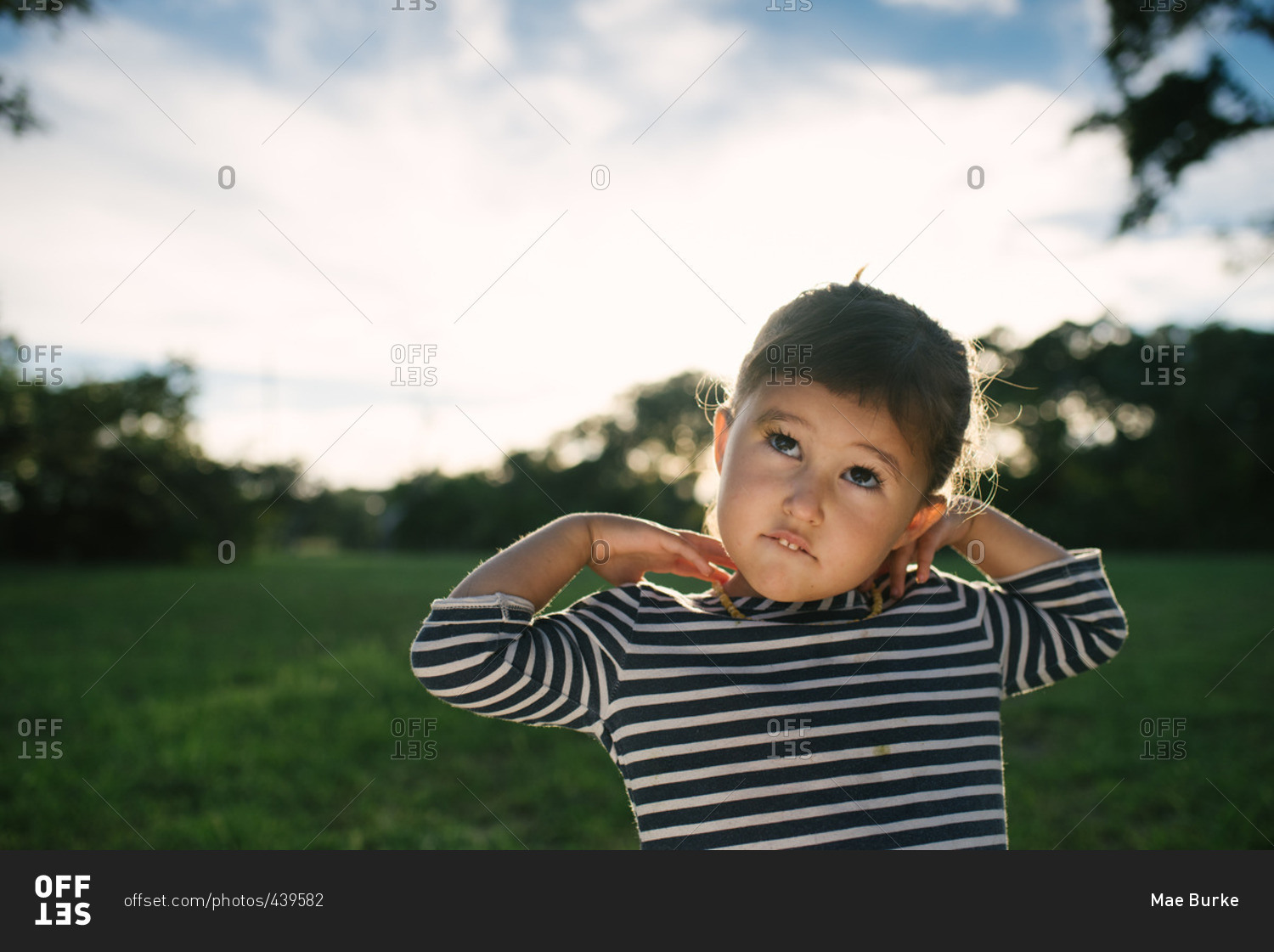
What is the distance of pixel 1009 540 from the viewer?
157 cm

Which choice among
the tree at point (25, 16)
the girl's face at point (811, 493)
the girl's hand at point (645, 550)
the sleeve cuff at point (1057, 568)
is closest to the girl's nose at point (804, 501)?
the girl's face at point (811, 493)

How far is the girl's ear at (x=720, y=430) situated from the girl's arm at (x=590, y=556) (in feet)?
0.56

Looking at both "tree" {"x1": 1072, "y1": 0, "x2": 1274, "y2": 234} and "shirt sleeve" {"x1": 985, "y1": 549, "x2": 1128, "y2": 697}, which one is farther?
"tree" {"x1": 1072, "y1": 0, "x2": 1274, "y2": 234}

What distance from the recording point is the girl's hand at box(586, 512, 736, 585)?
1.37m

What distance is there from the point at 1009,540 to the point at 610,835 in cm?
187

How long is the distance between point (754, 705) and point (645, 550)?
1.06 ft

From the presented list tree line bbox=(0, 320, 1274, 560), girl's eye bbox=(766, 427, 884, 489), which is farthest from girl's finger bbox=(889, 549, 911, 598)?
tree line bbox=(0, 320, 1274, 560)

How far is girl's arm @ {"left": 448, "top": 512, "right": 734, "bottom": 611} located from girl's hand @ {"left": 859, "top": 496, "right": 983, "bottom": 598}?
1.06 feet

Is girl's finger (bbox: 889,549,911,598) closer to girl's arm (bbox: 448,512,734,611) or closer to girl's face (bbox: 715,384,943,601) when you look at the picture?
girl's face (bbox: 715,384,943,601)

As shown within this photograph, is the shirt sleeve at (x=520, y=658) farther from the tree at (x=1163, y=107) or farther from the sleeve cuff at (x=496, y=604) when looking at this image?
the tree at (x=1163, y=107)

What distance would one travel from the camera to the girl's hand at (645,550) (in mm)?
1369

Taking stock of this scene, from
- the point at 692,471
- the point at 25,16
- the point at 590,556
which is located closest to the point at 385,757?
the point at 590,556

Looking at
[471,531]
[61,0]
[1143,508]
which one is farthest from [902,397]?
[471,531]

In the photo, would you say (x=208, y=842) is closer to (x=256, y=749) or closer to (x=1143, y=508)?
(x=256, y=749)
